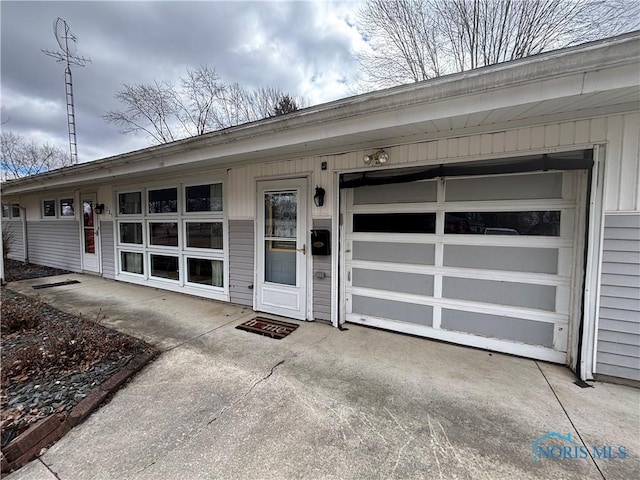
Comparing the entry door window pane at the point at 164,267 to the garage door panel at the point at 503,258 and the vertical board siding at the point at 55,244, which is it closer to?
the vertical board siding at the point at 55,244

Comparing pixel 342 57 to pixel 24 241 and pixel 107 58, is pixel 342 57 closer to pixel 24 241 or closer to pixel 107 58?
pixel 107 58

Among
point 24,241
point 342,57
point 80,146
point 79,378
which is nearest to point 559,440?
point 79,378

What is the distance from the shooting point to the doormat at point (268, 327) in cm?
340

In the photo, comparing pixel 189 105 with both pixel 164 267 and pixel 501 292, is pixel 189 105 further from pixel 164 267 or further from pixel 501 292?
pixel 501 292

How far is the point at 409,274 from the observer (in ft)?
10.9

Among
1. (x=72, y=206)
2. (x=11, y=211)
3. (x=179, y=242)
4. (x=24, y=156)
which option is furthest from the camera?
(x=24, y=156)

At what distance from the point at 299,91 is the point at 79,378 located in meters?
10.4

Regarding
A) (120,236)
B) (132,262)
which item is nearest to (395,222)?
(132,262)

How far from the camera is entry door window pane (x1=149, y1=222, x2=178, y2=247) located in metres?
5.25

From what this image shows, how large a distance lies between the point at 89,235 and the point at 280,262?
6048 millimetres

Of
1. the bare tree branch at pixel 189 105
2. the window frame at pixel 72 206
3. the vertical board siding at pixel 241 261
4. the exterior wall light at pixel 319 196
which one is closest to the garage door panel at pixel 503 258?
the exterior wall light at pixel 319 196

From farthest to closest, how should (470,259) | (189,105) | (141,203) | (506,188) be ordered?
(189,105)
(141,203)
(470,259)
(506,188)

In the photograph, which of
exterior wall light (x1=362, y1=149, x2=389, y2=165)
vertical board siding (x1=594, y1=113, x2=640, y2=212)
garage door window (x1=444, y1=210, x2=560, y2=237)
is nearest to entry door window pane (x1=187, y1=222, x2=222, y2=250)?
exterior wall light (x1=362, y1=149, x2=389, y2=165)

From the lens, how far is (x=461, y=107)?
A: 2191mm
